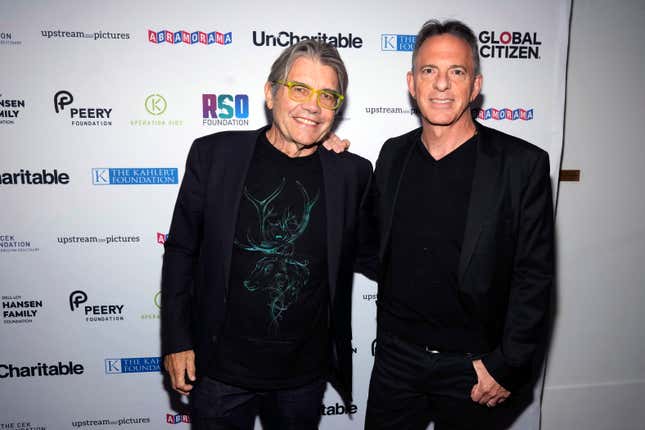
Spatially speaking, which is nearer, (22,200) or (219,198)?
(219,198)

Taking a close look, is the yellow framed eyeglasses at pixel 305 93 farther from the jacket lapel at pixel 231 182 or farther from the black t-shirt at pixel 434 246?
the black t-shirt at pixel 434 246

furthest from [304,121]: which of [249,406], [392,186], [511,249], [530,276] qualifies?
[249,406]

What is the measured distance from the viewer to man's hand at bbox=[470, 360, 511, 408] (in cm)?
169

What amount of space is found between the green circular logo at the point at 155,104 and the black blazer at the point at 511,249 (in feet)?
6.35

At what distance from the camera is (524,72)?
2732mm

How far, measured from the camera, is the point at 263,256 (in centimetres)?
166

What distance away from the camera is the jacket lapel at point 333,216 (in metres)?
1.72

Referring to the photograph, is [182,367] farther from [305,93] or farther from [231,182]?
[305,93]

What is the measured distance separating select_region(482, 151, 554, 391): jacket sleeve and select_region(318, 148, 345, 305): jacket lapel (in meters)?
0.75

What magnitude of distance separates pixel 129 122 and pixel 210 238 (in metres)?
1.34

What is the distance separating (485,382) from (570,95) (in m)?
2.30

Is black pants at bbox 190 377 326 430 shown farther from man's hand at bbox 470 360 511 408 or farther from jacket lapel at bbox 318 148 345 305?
man's hand at bbox 470 360 511 408

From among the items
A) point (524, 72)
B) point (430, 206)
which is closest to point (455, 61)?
point (430, 206)

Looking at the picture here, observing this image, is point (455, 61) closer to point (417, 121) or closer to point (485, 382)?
point (417, 121)
